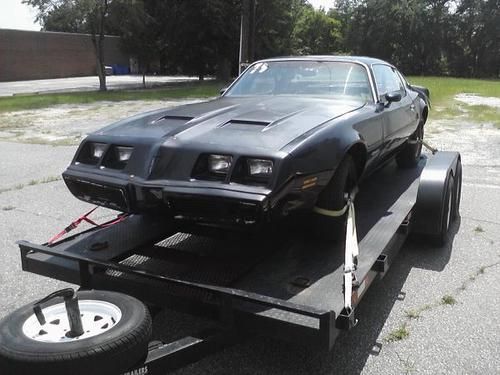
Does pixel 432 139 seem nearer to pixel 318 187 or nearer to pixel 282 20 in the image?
pixel 318 187

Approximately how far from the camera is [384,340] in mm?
3207

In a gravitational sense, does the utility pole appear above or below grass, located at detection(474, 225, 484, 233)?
above

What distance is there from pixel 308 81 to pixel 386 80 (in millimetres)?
1231

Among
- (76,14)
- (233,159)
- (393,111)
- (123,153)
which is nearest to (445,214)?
(393,111)

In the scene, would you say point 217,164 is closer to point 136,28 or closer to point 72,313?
point 72,313

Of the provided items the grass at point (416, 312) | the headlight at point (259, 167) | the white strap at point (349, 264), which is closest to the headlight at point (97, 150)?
the headlight at point (259, 167)

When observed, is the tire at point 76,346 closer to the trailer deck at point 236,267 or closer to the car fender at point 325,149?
the trailer deck at point 236,267

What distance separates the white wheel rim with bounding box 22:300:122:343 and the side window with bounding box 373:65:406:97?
3341 millimetres

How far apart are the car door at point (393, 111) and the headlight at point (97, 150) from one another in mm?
2457


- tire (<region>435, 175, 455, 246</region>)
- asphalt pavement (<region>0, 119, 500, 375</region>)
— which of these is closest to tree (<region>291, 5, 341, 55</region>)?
asphalt pavement (<region>0, 119, 500, 375</region>)

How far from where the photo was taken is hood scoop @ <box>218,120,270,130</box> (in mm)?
3295

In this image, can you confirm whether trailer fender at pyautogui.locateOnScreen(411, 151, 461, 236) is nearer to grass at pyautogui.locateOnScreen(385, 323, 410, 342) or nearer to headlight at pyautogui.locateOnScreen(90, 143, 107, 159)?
grass at pyautogui.locateOnScreen(385, 323, 410, 342)

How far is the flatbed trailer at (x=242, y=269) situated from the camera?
2549 mm

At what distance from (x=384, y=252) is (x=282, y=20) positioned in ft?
99.2
